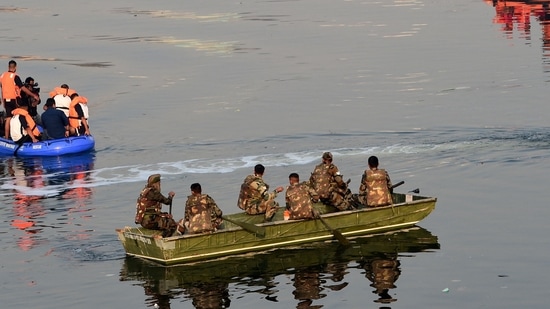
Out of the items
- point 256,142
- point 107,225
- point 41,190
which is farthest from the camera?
point 256,142

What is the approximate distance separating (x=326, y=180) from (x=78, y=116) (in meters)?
16.0

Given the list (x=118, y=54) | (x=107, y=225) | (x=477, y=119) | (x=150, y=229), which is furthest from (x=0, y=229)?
(x=118, y=54)

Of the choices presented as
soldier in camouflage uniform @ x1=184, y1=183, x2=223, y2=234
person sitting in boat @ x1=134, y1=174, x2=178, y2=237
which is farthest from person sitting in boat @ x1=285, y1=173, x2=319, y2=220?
person sitting in boat @ x1=134, y1=174, x2=178, y2=237

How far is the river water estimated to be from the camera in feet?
97.1

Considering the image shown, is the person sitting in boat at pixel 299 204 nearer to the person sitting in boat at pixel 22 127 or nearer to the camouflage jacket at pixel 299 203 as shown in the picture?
the camouflage jacket at pixel 299 203

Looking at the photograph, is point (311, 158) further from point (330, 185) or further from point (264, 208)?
point (264, 208)

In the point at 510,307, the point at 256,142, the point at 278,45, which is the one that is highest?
the point at 278,45

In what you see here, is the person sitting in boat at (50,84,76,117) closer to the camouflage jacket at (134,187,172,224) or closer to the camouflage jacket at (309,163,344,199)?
the camouflage jacket at (309,163,344,199)

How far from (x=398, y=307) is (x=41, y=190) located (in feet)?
56.0

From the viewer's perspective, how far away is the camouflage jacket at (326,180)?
3403 centimetres

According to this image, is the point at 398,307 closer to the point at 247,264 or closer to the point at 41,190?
the point at 247,264

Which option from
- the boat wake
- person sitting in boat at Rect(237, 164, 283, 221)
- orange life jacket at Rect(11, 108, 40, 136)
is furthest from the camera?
orange life jacket at Rect(11, 108, 40, 136)

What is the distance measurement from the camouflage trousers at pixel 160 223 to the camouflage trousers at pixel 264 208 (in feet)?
6.83

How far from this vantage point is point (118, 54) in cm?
7181
